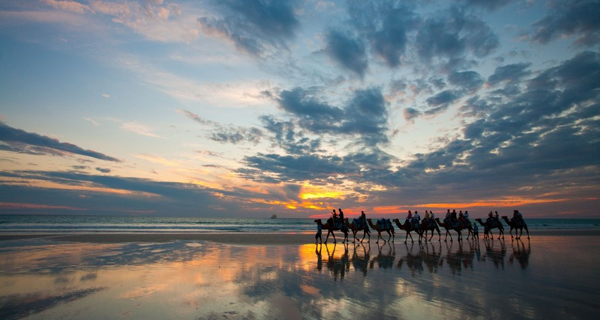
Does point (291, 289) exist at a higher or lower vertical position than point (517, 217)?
lower

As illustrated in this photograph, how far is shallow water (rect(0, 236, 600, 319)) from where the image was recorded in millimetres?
6379

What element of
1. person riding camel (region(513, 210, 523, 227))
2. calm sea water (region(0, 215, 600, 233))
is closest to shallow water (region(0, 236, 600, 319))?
person riding camel (region(513, 210, 523, 227))

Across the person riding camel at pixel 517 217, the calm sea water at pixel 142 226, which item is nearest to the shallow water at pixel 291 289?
the person riding camel at pixel 517 217

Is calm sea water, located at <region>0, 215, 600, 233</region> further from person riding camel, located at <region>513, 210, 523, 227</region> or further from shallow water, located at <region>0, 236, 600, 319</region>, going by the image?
shallow water, located at <region>0, 236, 600, 319</region>

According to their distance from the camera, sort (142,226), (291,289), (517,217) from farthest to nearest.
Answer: (142,226), (517,217), (291,289)

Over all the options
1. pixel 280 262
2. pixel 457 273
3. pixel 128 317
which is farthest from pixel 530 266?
pixel 128 317

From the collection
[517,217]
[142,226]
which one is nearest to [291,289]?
[517,217]

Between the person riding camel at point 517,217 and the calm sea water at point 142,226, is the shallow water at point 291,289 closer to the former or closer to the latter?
the person riding camel at point 517,217

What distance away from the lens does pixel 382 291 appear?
320 inches

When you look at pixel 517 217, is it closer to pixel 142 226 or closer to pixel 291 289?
pixel 291 289

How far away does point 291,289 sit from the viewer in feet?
27.3

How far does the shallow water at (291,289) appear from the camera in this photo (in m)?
6.38

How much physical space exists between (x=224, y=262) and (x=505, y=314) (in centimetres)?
1004

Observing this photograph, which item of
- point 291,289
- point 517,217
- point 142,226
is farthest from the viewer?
point 142,226
